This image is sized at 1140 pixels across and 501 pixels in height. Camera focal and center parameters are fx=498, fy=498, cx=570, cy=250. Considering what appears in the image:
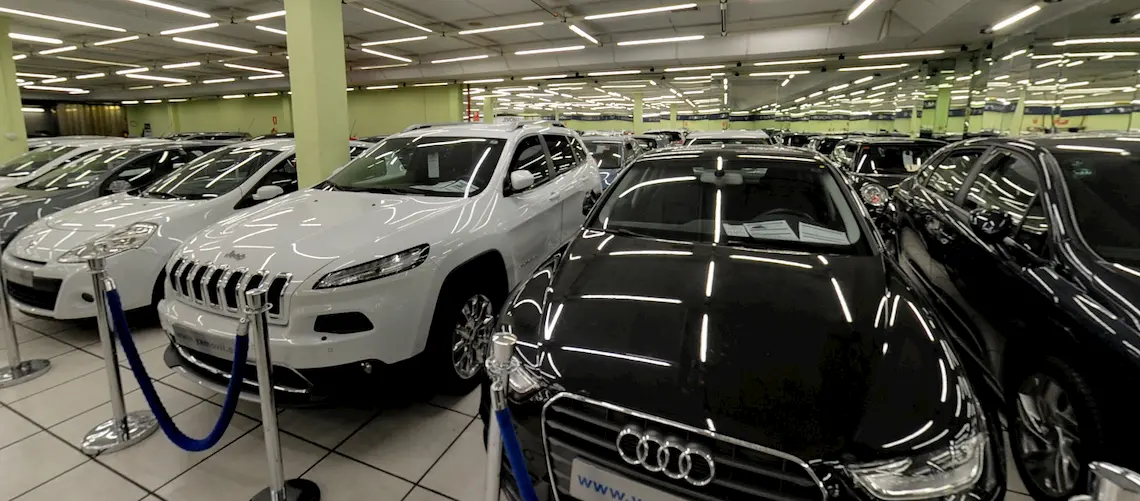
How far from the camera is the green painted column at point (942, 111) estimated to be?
12969 mm

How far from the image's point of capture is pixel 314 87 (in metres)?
5.49

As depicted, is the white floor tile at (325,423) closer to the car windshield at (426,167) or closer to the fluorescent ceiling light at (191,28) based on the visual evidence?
the car windshield at (426,167)

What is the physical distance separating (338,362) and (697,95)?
24.5 m

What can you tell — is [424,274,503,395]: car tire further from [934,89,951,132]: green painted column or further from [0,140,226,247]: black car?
[934,89,951,132]: green painted column

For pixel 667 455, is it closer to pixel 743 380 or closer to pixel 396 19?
pixel 743 380

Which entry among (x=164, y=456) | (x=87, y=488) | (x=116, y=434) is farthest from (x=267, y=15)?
(x=87, y=488)

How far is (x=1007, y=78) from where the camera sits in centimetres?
956

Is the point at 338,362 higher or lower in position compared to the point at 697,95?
lower

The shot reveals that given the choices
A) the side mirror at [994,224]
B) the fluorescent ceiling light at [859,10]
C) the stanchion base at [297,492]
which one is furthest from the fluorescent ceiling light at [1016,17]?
the stanchion base at [297,492]

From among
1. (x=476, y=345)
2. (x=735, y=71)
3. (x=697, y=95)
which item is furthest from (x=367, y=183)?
(x=697, y=95)

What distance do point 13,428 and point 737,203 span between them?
3.80 metres

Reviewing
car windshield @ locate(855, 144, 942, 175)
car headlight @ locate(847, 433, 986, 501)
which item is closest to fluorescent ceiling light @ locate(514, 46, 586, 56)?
car windshield @ locate(855, 144, 942, 175)

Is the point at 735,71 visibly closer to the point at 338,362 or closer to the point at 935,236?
the point at 935,236

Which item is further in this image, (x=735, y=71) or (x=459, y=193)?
(x=735, y=71)
